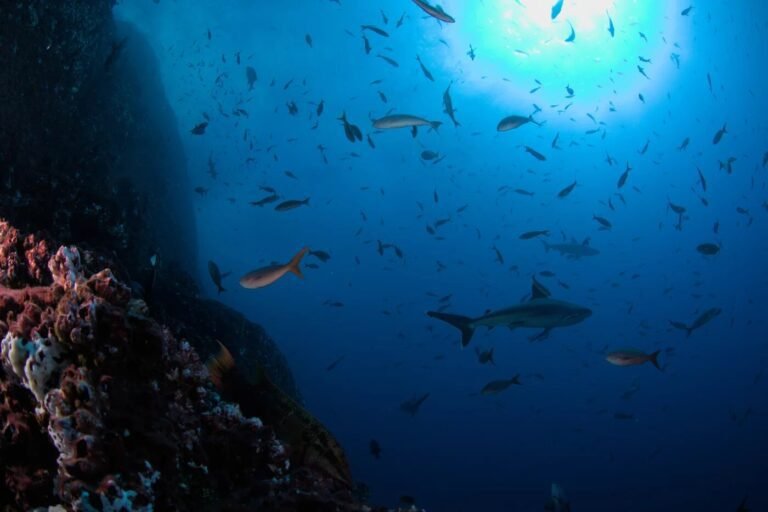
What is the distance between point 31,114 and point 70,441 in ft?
21.4

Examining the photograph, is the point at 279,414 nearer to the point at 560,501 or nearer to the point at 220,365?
the point at 220,365

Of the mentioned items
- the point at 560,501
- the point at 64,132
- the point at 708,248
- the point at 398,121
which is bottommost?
the point at 560,501

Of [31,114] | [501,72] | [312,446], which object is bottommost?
[312,446]

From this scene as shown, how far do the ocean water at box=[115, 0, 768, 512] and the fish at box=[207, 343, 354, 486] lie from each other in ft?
35.9

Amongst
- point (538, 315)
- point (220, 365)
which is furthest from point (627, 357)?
point (220, 365)

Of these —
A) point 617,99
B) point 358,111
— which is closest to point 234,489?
point 358,111

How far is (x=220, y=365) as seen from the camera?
2951 mm

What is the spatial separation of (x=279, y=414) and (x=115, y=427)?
1.21m

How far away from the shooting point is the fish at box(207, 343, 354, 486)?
285cm

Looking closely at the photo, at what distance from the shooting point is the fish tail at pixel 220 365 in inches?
115

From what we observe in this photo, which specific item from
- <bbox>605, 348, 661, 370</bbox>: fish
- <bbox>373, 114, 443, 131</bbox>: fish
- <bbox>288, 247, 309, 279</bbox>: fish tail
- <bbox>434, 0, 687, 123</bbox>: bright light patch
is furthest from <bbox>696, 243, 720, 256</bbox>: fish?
<bbox>434, 0, 687, 123</bbox>: bright light patch

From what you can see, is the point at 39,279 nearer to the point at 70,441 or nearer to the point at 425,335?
the point at 70,441

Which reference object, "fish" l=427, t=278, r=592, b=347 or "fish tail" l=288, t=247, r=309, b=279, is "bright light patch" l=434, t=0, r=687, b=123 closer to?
"fish" l=427, t=278, r=592, b=347

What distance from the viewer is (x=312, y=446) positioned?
9.45 feet
